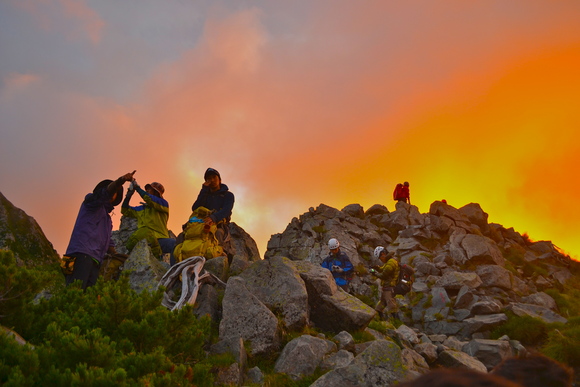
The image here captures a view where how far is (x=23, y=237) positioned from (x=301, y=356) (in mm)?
12980

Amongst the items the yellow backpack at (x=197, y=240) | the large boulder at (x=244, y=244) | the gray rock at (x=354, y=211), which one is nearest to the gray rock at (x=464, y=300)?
the large boulder at (x=244, y=244)

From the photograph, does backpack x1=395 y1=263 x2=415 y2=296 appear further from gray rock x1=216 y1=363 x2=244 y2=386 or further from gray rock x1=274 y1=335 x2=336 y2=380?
gray rock x1=216 y1=363 x2=244 y2=386

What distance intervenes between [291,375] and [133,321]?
10.9 ft

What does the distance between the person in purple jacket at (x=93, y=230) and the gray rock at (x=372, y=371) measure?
219 inches

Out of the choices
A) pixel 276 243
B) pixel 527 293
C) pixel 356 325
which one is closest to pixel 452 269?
pixel 527 293

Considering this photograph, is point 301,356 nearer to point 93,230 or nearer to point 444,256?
point 93,230

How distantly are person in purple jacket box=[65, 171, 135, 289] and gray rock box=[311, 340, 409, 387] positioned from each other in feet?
18.2

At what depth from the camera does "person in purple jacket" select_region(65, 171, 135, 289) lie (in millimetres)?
8914

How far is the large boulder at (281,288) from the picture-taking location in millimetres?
9906

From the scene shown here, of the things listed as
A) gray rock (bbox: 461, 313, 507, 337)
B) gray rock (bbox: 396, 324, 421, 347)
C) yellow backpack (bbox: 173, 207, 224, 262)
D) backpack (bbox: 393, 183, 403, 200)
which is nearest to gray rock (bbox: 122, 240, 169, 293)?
yellow backpack (bbox: 173, 207, 224, 262)

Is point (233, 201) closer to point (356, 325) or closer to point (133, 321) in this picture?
point (356, 325)

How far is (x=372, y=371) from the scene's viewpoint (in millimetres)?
7480

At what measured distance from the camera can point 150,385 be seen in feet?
15.2

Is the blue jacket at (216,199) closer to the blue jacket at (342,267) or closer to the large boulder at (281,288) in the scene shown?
the large boulder at (281,288)
